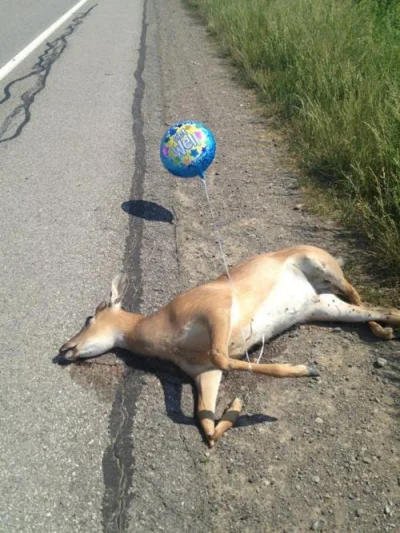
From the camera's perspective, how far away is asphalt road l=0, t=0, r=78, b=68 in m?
11.9

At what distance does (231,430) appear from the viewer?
10.1 feet

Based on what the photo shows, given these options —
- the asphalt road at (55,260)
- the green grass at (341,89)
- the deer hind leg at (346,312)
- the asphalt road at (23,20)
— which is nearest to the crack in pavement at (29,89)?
the asphalt road at (55,260)

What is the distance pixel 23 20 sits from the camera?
1500 centimetres

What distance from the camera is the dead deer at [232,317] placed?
11.0 feet

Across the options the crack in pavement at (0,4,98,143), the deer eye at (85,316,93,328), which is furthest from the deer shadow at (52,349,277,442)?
the crack in pavement at (0,4,98,143)

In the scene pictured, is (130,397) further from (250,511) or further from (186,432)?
(250,511)

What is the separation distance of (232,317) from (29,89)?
677cm

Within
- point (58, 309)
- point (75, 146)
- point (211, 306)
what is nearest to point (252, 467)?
point (211, 306)

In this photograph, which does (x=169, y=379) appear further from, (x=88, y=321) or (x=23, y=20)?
(x=23, y=20)

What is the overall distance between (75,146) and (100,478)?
4.83m

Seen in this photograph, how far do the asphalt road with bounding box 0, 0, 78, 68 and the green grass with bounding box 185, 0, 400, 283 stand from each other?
4.46 meters

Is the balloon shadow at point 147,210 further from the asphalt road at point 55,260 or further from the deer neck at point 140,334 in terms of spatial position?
the deer neck at point 140,334

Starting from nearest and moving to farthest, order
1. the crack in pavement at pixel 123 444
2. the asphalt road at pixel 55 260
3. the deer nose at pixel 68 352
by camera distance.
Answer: the crack in pavement at pixel 123 444 → the asphalt road at pixel 55 260 → the deer nose at pixel 68 352

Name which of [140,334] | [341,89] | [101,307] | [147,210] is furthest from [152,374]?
[341,89]
